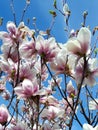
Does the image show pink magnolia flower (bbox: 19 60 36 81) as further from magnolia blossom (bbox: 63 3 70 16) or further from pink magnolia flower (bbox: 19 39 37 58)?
magnolia blossom (bbox: 63 3 70 16)

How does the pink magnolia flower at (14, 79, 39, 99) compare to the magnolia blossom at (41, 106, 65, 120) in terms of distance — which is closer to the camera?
the pink magnolia flower at (14, 79, 39, 99)

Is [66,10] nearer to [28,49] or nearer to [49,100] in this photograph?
[28,49]

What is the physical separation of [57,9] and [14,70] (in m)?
1.13

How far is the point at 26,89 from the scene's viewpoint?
6.89ft

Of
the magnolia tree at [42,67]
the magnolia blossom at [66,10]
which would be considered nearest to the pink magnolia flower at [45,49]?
the magnolia tree at [42,67]

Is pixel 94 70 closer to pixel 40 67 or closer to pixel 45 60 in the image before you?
pixel 45 60

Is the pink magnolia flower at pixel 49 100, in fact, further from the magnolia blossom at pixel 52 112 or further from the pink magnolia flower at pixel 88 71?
the pink magnolia flower at pixel 88 71

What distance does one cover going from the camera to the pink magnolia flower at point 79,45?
1977mm

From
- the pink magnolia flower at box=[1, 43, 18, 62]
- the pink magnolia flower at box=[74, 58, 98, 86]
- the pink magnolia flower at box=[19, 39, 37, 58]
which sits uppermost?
the pink magnolia flower at box=[1, 43, 18, 62]

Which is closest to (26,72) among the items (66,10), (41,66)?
(41,66)

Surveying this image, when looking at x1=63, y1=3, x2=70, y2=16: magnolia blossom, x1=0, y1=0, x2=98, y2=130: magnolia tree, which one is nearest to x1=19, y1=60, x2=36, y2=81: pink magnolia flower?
x1=0, y1=0, x2=98, y2=130: magnolia tree

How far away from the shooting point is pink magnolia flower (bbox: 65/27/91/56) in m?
1.98

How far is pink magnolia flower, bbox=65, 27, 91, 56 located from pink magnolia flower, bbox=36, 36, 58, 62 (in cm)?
21

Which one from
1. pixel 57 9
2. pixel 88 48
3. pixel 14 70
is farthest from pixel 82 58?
pixel 57 9
